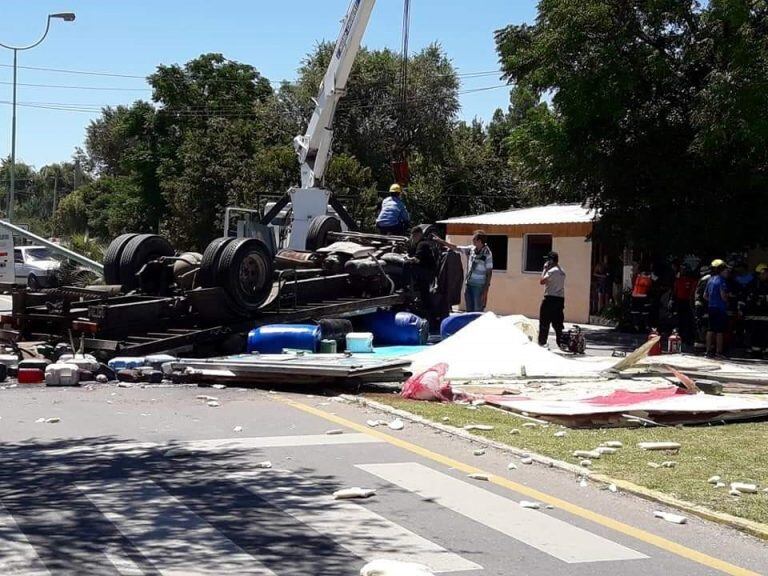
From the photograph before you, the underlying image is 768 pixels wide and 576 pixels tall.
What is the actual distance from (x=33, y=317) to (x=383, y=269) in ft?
20.4

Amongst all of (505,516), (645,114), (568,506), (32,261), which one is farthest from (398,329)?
(32,261)

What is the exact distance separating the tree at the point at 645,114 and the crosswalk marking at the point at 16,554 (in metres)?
16.7

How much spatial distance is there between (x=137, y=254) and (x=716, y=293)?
979 centimetres

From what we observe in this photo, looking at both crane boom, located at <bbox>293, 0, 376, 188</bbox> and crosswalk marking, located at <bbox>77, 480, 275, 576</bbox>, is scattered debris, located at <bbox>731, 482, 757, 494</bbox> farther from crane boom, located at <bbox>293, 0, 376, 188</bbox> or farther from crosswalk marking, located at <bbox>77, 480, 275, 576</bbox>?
crane boom, located at <bbox>293, 0, 376, 188</bbox>

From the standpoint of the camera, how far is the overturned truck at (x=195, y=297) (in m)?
14.4

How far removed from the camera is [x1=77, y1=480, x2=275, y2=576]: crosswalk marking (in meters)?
Result: 5.57

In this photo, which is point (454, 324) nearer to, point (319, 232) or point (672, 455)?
point (319, 232)

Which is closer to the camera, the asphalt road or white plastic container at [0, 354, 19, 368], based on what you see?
the asphalt road

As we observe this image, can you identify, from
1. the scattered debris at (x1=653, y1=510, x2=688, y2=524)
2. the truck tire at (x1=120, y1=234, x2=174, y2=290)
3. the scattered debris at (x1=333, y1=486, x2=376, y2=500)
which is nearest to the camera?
the scattered debris at (x1=653, y1=510, x2=688, y2=524)

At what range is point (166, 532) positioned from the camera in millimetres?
6230

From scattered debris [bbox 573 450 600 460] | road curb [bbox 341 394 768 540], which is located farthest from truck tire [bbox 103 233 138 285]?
scattered debris [bbox 573 450 600 460]

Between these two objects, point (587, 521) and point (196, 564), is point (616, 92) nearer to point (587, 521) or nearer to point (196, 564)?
point (587, 521)

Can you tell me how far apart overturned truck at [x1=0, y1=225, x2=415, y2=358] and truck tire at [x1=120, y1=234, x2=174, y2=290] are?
16mm

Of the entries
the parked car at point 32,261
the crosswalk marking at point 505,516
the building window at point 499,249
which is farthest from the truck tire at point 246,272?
the parked car at point 32,261
